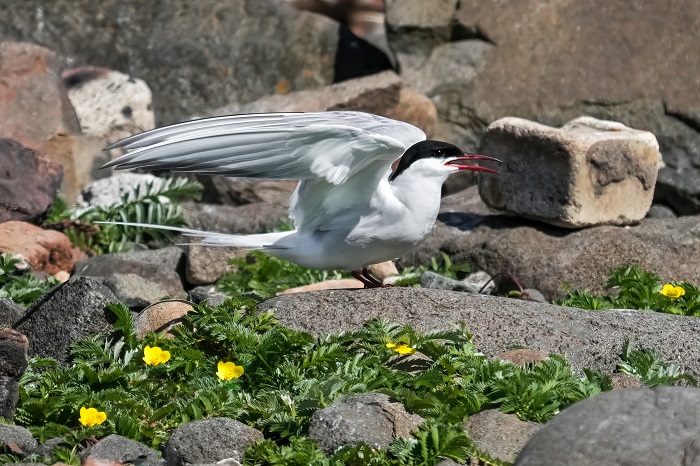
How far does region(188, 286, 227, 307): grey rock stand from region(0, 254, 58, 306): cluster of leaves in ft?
2.49

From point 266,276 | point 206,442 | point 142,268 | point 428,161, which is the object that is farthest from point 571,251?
point 206,442

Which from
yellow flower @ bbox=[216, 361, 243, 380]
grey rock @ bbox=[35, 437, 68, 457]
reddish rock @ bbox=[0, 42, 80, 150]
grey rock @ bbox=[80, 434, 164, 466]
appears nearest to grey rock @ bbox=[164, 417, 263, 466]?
grey rock @ bbox=[80, 434, 164, 466]

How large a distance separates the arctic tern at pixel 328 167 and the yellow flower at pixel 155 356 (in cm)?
64

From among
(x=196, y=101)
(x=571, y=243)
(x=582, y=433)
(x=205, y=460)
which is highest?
(x=582, y=433)

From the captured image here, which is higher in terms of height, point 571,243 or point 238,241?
point 238,241

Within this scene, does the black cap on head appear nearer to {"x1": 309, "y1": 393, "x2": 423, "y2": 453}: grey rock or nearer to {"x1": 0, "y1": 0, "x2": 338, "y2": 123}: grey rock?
{"x1": 309, "y1": 393, "x2": 423, "y2": 453}: grey rock

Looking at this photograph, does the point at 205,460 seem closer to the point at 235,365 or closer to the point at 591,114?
the point at 235,365

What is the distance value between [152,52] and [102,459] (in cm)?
734

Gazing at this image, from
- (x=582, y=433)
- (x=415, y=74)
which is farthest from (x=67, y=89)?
(x=582, y=433)

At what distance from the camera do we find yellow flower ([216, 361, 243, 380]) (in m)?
4.78

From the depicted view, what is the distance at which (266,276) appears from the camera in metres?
7.08

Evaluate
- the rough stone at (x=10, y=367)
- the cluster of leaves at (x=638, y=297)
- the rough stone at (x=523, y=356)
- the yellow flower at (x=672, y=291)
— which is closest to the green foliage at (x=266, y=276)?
the cluster of leaves at (x=638, y=297)

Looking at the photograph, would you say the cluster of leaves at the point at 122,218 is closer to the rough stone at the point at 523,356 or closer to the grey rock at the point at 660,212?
the grey rock at the point at 660,212

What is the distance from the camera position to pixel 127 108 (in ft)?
33.1
